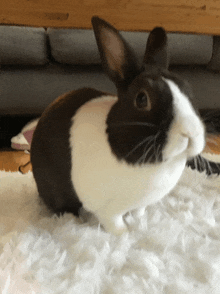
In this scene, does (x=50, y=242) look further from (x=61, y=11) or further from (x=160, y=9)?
(x=160, y=9)

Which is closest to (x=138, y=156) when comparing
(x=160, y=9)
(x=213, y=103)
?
(x=213, y=103)

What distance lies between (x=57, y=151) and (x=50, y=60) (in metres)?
0.84

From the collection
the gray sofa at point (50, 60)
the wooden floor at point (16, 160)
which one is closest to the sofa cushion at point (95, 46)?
the gray sofa at point (50, 60)

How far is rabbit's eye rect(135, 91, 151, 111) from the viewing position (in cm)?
51

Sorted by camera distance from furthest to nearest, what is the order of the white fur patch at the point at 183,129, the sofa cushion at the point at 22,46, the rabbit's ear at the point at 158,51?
the sofa cushion at the point at 22,46 < the rabbit's ear at the point at 158,51 < the white fur patch at the point at 183,129

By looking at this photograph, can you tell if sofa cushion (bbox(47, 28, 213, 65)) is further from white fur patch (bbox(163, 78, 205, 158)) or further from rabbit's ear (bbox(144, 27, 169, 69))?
white fur patch (bbox(163, 78, 205, 158))

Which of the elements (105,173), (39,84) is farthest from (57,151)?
(39,84)

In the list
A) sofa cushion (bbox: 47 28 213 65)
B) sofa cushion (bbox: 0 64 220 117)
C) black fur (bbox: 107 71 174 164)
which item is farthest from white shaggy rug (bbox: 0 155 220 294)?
sofa cushion (bbox: 47 28 213 65)

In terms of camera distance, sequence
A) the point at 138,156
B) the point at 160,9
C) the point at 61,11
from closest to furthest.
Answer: the point at 138,156, the point at 61,11, the point at 160,9

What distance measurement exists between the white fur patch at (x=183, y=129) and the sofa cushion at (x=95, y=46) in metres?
0.88

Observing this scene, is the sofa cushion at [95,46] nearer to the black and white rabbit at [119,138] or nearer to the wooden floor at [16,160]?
the wooden floor at [16,160]

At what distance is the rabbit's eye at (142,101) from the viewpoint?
507 millimetres

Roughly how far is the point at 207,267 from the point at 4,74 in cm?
118

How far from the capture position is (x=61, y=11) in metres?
1.47
